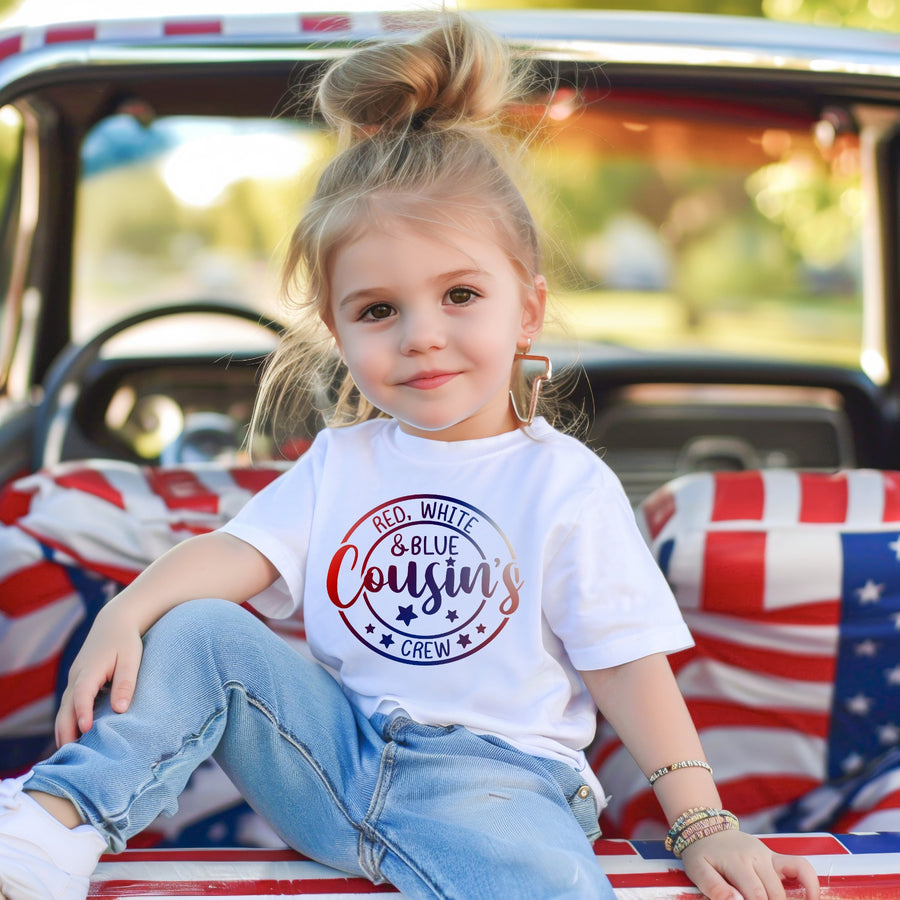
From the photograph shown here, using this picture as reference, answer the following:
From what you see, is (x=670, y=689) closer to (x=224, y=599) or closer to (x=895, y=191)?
(x=224, y=599)

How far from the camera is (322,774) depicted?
1199mm

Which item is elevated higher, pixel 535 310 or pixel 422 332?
pixel 535 310

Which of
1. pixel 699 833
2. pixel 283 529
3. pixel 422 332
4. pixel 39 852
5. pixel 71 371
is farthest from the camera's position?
pixel 71 371

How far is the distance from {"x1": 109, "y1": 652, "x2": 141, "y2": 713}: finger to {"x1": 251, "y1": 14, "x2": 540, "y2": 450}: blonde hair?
0.50 meters

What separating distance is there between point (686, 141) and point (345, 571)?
1656mm

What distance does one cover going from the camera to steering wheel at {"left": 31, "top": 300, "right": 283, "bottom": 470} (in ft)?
7.22

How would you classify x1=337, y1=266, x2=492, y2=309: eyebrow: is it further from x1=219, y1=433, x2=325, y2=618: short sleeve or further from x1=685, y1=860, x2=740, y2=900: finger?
x1=685, y1=860, x2=740, y2=900: finger

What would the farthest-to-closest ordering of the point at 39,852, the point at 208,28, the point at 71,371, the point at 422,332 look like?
the point at 71,371
the point at 208,28
the point at 422,332
the point at 39,852

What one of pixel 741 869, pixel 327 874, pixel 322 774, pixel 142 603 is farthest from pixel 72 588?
pixel 741 869

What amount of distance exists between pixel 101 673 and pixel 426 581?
0.38 metres

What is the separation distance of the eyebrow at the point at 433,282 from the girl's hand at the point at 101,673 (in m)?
0.45

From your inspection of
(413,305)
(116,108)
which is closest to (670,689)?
(413,305)

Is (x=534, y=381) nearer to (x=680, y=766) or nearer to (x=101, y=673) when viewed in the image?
(x=680, y=766)

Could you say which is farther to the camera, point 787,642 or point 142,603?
point 787,642
